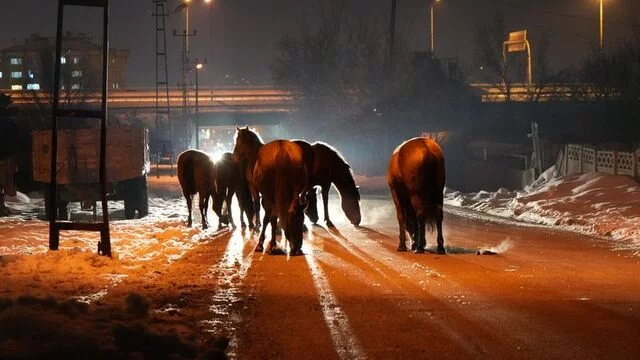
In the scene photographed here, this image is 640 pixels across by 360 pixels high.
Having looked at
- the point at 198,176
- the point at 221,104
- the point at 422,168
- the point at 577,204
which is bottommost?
the point at 577,204

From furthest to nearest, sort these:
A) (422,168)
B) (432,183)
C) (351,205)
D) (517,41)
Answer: (517,41)
(351,205)
(432,183)
(422,168)

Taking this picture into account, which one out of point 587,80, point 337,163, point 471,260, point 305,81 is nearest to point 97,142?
point 337,163

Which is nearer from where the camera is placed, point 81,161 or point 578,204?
point 81,161

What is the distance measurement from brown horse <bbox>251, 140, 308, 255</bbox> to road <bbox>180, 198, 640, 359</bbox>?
61 centimetres

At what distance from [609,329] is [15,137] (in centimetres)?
2988

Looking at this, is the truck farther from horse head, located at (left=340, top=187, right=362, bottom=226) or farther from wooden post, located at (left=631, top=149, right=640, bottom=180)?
wooden post, located at (left=631, top=149, right=640, bottom=180)

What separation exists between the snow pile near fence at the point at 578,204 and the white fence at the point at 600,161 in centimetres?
44

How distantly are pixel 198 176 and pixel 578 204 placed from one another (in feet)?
37.4

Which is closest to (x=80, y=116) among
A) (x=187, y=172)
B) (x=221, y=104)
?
(x=187, y=172)

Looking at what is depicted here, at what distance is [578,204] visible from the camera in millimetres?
25609

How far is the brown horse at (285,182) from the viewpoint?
14477mm

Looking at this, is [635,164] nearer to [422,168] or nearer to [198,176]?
[198,176]

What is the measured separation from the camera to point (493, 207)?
2936cm

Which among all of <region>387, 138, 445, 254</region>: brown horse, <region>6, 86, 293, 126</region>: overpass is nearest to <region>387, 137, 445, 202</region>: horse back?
<region>387, 138, 445, 254</region>: brown horse
